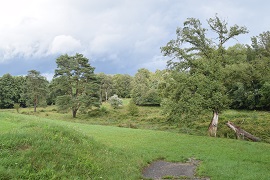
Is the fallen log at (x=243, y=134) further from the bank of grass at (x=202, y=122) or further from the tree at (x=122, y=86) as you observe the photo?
the tree at (x=122, y=86)

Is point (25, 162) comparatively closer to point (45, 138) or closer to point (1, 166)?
point (1, 166)

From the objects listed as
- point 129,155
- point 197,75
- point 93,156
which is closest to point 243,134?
point 197,75

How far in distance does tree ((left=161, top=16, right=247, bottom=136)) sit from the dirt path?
1076cm

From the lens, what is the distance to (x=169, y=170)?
14.3 meters

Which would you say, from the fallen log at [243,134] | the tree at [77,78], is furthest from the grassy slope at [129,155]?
the tree at [77,78]

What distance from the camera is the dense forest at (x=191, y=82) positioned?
26.6 m

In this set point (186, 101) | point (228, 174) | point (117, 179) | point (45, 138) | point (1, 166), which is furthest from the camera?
point (186, 101)

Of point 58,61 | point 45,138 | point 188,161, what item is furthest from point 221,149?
point 58,61

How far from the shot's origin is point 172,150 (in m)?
19.9

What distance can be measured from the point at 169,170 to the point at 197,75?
15.4m

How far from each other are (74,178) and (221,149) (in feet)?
50.3

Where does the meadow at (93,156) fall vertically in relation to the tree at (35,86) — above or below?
below

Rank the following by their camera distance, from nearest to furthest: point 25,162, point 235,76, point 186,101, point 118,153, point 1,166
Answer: point 1,166
point 25,162
point 118,153
point 186,101
point 235,76

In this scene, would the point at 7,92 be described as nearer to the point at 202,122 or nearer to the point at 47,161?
the point at 202,122
